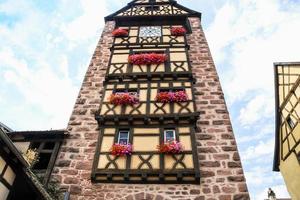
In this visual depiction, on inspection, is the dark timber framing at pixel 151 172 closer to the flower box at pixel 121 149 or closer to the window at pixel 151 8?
the flower box at pixel 121 149

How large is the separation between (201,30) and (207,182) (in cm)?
972

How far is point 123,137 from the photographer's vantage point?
10211 mm

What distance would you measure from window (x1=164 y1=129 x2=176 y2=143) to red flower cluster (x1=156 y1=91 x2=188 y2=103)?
1.26 meters

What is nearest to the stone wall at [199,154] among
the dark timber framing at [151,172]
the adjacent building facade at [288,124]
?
the dark timber framing at [151,172]

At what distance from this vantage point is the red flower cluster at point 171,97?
10820mm

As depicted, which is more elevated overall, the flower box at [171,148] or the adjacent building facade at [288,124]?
the adjacent building facade at [288,124]

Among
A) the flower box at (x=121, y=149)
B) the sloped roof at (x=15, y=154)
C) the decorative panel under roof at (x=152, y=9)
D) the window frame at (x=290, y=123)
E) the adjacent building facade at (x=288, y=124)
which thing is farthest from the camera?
the decorative panel under roof at (x=152, y=9)

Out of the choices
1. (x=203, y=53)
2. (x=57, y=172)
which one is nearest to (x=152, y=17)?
(x=203, y=53)

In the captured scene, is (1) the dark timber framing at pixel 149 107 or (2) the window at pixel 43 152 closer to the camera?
(1) the dark timber framing at pixel 149 107

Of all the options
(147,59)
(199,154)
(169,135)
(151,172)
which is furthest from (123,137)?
(147,59)

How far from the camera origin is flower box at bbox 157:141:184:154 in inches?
361

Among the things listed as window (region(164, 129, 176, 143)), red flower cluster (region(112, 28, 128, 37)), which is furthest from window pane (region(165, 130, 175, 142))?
red flower cluster (region(112, 28, 128, 37))

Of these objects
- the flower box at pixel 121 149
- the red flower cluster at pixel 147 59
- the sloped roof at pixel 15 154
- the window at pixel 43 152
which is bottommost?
the sloped roof at pixel 15 154

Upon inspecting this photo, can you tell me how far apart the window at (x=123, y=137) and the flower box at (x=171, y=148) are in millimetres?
1320
